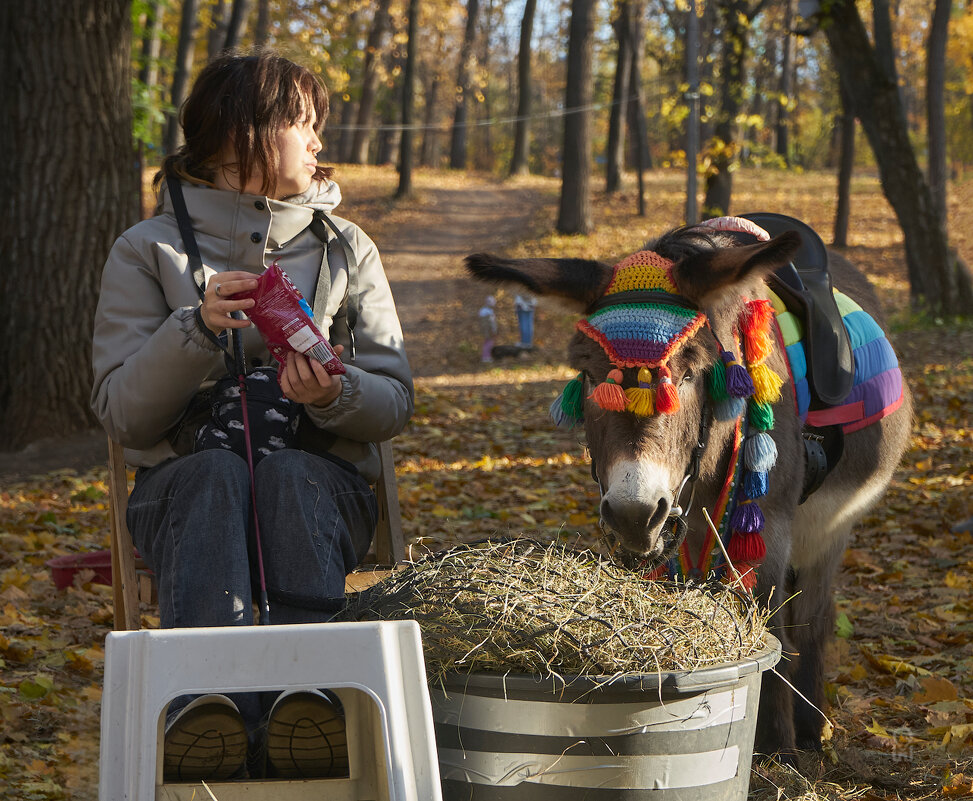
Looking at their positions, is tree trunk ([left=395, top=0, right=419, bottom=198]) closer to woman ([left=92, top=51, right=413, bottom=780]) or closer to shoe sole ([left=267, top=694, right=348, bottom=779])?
woman ([left=92, top=51, right=413, bottom=780])

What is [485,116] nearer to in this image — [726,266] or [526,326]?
[526,326]

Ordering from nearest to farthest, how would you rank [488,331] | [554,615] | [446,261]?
1. [554,615]
2. [488,331]
3. [446,261]

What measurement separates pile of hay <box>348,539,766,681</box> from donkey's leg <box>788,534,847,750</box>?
114cm

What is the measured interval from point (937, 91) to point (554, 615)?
58.4 feet

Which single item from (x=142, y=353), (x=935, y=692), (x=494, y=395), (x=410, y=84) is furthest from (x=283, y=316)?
(x=410, y=84)

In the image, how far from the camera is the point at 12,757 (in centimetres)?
309

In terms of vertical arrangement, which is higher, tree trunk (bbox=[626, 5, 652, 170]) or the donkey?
tree trunk (bbox=[626, 5, 652, 170])

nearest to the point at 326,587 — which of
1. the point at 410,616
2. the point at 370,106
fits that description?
the point at 410,616

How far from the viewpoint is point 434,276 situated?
20.7 meters

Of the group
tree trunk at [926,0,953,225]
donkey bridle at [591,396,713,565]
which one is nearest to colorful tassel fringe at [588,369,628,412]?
donkey bridle at [591,396,713,565]

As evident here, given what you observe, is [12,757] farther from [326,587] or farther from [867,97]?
[867,97]

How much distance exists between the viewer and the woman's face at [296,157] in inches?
114

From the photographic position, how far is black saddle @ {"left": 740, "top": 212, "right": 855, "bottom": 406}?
119 inches

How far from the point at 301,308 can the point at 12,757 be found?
179 centimetres
